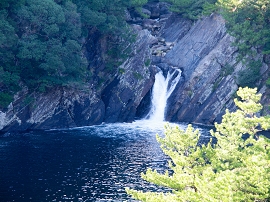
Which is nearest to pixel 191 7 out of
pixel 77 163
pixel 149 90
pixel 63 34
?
pixel 149 90

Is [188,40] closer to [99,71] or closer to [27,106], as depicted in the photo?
[99,71]

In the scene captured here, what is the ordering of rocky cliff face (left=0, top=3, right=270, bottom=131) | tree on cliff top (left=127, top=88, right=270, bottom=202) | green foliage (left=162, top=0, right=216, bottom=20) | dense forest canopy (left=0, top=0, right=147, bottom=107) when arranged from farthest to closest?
green foliage (left=162, top=0, right=216, bottom=20) → rocky cliff face (left=0, top=3, right=270, bottom=131) → dense forest canopy (left=0, top=0, right=147, bottom=107) → tree on cliff top (left=127, top=88, right=270, bottom=202)

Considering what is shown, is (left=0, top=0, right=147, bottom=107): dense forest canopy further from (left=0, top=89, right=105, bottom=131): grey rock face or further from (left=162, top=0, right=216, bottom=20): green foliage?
(left=162, top=0, right=216, bottom=20): green foliage

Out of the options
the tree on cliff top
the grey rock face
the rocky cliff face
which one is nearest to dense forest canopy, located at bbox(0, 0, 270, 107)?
the grey rock face

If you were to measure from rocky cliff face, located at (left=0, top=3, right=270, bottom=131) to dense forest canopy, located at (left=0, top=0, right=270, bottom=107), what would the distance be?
6.94 feet

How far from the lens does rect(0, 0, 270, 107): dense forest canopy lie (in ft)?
165

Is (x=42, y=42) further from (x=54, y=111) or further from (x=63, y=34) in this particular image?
(x=54, y=111)

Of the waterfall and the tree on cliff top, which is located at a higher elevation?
the waterfall

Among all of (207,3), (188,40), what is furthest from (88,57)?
(207,3)

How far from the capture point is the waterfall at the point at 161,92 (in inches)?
2547

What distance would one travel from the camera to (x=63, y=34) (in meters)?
54.1

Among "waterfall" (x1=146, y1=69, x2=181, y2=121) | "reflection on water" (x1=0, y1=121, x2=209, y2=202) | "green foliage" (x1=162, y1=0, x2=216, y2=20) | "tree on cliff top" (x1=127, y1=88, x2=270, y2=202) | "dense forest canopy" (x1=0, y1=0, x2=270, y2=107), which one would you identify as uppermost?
"green foliage" (x1=162, y1=0, x2=216, y2=20)

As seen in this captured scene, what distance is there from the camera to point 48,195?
106ft

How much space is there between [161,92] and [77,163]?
92.8 feet
